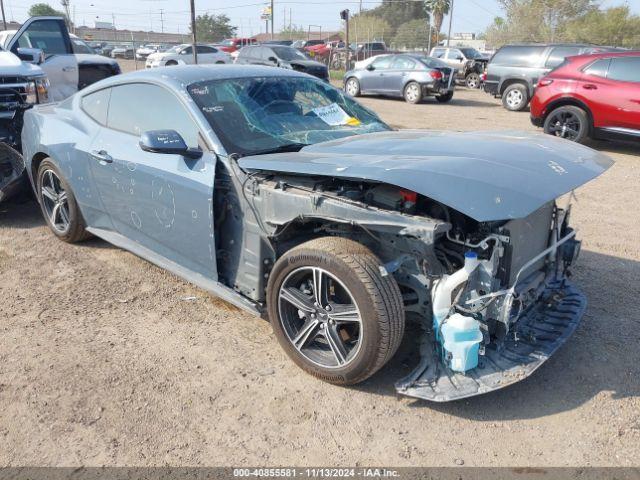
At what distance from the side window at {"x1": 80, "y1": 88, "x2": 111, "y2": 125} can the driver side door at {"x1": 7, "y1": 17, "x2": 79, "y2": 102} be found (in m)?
4.61

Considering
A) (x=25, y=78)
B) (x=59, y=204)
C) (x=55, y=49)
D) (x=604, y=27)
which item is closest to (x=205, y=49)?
(x=55, y=49)

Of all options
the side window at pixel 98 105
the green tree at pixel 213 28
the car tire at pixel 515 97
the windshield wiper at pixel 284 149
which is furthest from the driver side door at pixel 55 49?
the green tree at pixel 213 28

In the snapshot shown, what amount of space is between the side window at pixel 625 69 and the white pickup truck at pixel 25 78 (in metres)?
8.59

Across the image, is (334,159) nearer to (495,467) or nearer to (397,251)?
(397,251)

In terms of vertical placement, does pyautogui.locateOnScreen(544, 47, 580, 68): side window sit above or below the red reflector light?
above

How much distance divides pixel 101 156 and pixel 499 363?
3.15m

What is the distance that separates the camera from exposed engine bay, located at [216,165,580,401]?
2.75 meters

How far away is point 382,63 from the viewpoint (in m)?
18.0

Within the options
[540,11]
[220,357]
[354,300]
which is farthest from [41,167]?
[540,11]

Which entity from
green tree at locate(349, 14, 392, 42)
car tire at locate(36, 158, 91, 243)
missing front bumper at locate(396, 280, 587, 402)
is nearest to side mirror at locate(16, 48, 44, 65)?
car tire at locate(36, 158, 91, 243)

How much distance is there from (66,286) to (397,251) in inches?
110

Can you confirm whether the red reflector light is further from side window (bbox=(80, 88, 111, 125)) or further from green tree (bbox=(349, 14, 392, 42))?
green tree (bbox=(349, 14, 392, 42))

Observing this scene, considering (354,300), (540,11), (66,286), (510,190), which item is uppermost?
(540,11)

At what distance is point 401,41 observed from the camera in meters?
45.2
